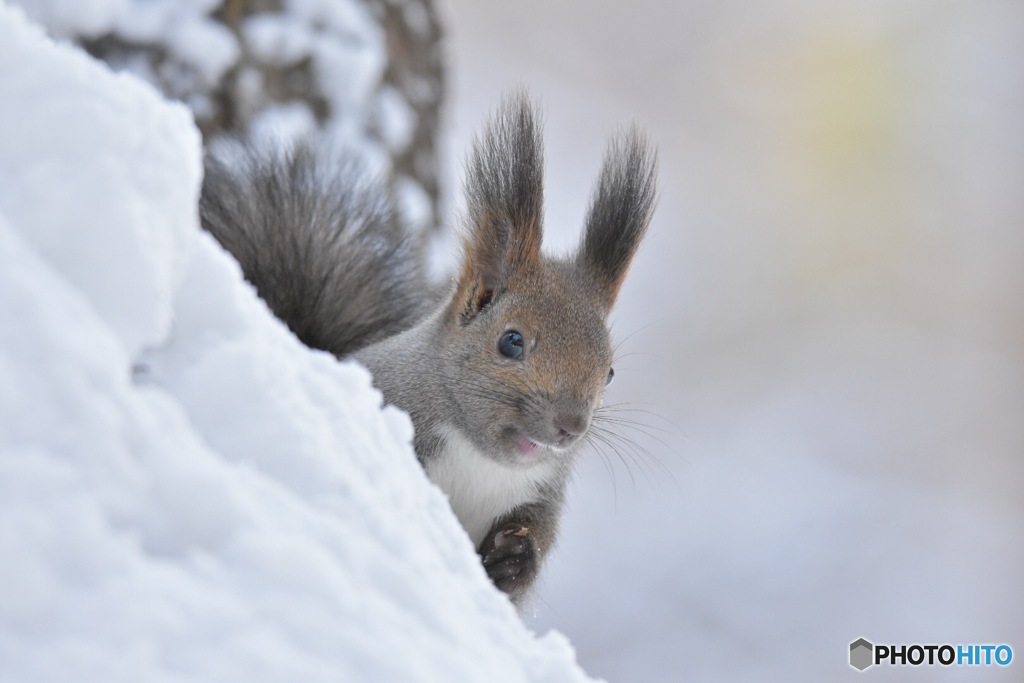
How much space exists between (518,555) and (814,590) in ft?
8.57

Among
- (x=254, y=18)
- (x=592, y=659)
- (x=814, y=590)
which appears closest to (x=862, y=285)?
(x=814, y=590)

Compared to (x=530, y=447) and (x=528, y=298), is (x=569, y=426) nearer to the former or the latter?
(x=530, y=447)

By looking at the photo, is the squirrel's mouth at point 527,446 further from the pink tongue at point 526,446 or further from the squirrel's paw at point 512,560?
the squirrel's paw at point 512,560

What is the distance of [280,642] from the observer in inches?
18.2

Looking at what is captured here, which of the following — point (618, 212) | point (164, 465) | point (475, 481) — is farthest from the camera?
point (618, 212)

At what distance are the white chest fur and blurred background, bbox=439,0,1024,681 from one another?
2.40 meters

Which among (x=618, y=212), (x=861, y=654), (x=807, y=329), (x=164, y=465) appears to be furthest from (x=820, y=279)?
(x=164, y=465)

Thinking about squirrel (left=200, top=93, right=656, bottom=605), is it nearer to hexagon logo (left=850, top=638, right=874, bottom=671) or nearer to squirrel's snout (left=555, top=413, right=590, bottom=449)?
squirrel's snout (left=555, top=413, right=590, bottom=449)

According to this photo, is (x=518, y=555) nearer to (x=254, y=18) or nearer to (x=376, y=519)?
(x=376, y=519)

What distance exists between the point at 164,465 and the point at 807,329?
4158 mm

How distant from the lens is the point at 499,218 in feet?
4.92

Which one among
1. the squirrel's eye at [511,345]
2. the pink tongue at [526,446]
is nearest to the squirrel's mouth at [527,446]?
the pink tongue at [526,446]

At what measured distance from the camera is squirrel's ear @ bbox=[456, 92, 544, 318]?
4.83 feet

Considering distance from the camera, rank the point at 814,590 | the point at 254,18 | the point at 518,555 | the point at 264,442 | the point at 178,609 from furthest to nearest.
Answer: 1. the point at 814,590
2. the point at 254,18
3. the point at 518,555
4. the point at 264,442
5. the point at 178,609
